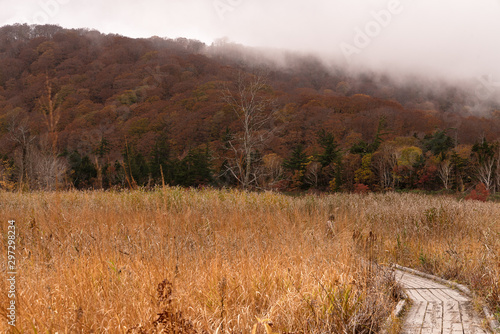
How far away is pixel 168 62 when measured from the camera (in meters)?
81.2

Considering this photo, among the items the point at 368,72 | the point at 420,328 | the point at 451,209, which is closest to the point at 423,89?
the point at 368,72

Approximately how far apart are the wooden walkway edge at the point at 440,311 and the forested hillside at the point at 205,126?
2.89 metres

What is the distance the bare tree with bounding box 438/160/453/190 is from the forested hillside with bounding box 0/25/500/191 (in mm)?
144

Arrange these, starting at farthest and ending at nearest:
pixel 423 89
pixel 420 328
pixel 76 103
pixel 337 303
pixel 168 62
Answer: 1. pixel 423 89
2. pixel 168 62
3. pixel 76 103
4. pixel 420 328
5. pixel 337 303

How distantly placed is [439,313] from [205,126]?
38814 millimetres

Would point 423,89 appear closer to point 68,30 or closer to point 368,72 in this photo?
point 368,72

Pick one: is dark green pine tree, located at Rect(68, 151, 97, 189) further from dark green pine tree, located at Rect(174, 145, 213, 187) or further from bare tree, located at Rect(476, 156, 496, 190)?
bare tree, located at Rect(476, 156, 496, 190)

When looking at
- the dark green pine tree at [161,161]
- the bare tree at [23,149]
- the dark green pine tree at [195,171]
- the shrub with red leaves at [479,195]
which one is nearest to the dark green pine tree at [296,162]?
the dark green pine tree at [195,171]

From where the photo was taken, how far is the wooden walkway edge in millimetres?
2687

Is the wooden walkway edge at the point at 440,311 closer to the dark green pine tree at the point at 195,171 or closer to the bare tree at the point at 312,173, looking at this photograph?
the bare tree at the point at 312,173

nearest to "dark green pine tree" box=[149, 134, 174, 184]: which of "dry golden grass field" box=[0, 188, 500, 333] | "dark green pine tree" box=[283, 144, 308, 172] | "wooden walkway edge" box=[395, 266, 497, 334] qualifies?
"dark green pine tree" box=[283, 144, 308, 172]

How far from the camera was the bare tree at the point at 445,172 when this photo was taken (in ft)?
77.6

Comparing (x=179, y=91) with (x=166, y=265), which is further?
(x=179, y=91)

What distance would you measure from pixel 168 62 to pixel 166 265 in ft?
281
